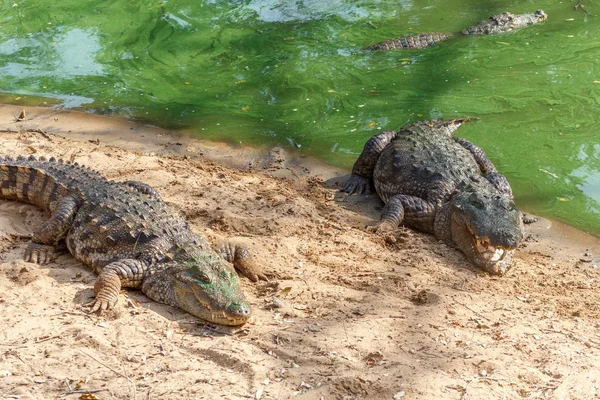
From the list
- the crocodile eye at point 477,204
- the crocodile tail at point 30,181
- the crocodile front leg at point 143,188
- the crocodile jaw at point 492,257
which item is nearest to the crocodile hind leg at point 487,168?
the crocodile eye at point 477,204

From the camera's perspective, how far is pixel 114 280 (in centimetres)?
473

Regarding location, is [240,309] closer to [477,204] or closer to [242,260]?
[242,260]

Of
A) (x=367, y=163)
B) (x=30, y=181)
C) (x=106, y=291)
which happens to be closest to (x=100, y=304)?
(x=106, y=291)

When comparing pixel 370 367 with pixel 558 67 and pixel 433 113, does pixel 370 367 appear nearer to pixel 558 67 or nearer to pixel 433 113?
pixel 433 113

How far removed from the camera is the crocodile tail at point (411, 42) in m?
10.7

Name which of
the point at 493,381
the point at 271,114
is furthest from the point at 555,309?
the point at 271,114

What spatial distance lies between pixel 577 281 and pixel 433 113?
3.72 metres

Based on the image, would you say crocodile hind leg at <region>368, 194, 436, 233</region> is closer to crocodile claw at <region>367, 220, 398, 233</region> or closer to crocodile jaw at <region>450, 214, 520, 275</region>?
crocodile claw at <region>367, 220, 398, 233</region>

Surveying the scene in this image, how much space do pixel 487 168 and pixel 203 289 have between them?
12.7 ft

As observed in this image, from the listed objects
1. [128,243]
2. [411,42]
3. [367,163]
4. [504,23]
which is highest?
[504,23]

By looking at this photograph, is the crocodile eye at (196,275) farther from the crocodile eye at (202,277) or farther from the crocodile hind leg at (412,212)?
the crocodile hind leg at (412,212)

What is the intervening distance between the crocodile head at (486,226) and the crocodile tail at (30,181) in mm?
3508

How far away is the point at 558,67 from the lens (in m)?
9.98

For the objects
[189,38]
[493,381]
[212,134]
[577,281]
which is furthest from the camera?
[189,38]
